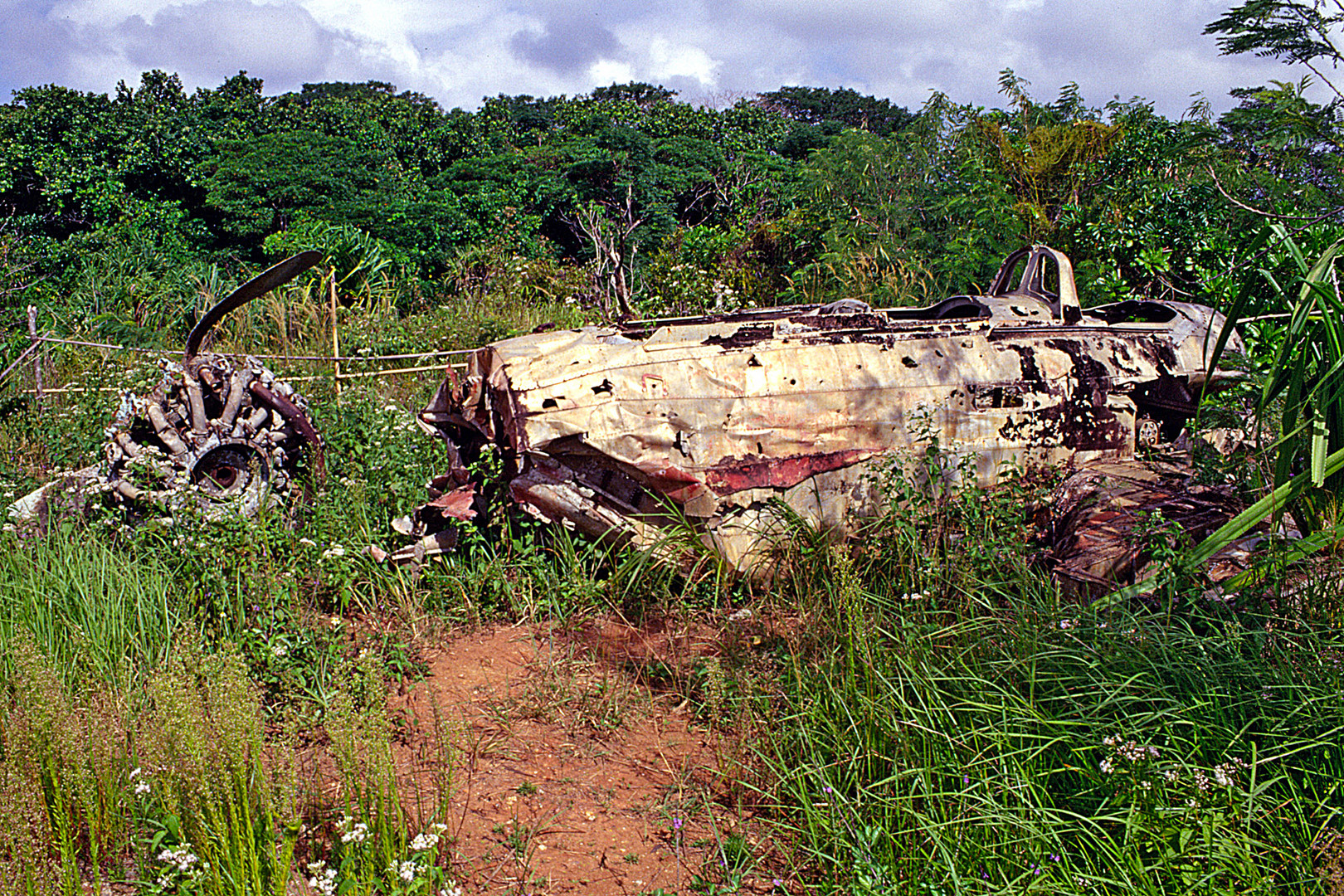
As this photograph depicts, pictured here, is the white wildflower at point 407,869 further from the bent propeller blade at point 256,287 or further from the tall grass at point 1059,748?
the bent propeller blade at point 256,287

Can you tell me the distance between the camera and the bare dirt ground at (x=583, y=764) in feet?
8.47

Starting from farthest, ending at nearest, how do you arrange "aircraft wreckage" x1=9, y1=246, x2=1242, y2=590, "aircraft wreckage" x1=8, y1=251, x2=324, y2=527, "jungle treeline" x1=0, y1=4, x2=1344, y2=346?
1. "jungle treeline" x1=0, y1=4, x2=1344, y2=346
2. "aircraft wreckage" x1=8, y1=251, x2=324, y2=527
3. "aircraft wreckage" x1=9, y1=246, x2=1242, y2=590

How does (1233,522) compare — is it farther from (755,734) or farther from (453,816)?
(453,816)

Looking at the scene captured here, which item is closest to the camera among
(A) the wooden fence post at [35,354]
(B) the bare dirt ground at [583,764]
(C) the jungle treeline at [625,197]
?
(B) the bare dirt ground at [583,764]

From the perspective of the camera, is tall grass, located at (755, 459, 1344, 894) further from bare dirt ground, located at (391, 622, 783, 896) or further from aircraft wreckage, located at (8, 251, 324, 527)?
aircraft wreckage, located at (8, 251, 324, 527)

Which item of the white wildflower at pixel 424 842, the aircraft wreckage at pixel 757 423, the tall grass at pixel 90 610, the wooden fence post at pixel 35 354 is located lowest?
the white wildflower at pixel 424 842

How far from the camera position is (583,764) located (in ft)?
10.3

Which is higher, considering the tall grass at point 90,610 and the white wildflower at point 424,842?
the tall grass at point 90,610

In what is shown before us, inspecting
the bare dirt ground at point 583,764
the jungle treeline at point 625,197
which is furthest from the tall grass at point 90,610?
the jungle treeline at point 625,197

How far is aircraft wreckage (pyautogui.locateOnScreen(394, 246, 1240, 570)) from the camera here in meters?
3.97

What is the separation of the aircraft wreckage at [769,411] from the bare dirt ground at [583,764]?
583 mm

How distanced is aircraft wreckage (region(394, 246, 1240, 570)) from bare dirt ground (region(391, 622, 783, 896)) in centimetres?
58

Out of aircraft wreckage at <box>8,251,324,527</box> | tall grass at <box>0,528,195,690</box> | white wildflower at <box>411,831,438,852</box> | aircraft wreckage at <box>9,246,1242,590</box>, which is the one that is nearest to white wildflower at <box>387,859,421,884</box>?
white wildflower at <box>411,831,438,852</box>

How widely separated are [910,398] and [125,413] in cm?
368
